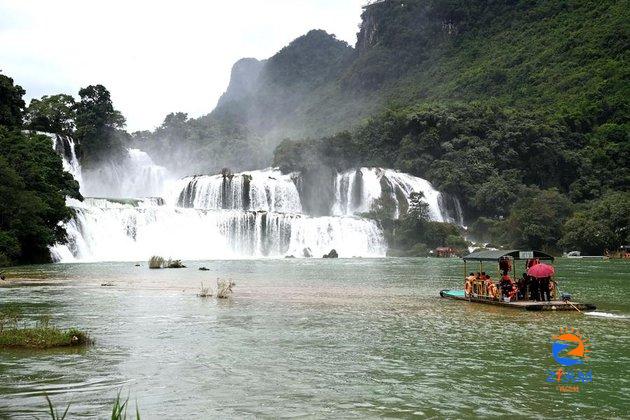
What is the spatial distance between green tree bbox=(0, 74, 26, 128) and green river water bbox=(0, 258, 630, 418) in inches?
1422

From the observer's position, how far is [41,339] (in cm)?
1111

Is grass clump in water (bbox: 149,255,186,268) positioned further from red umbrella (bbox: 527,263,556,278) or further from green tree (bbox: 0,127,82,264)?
red umbrella (bbox: 527,263,556,278)

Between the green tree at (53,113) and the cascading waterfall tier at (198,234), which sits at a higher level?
the green tree at (53,113)

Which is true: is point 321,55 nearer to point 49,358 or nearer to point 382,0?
point 382,0

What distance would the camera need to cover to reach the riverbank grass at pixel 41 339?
36.0ft

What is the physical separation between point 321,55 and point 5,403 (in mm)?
169105

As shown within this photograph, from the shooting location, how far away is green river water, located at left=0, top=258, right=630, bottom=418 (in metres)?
7.54

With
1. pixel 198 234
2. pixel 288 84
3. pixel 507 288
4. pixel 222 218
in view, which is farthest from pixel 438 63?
pixel 507 288

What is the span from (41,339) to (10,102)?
46.2m

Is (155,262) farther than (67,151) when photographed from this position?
No

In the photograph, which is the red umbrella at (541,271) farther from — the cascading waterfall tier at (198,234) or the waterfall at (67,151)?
the waterfall at (67,151)

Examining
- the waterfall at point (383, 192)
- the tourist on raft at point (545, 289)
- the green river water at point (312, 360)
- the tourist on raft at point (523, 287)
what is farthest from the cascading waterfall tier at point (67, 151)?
the tourist on raft at point (545, 289)

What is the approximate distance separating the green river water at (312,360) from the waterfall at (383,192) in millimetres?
49996

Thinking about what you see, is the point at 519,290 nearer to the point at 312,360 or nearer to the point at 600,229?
the point at 312,360
